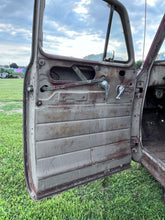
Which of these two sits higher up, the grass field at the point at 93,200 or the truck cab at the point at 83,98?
the truck cab at the point at 83,98

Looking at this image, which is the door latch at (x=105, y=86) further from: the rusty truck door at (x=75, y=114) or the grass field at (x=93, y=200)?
the grass field at (x=93, y=200)

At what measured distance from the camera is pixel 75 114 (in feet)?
5.45

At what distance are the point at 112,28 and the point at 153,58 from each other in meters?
0.58

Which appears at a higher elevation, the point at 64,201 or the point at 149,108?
the point at 149,108

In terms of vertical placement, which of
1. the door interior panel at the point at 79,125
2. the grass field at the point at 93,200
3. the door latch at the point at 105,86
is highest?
the door latch at the point at 105,86

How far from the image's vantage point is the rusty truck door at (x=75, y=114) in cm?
152

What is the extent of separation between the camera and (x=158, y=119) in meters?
3.12

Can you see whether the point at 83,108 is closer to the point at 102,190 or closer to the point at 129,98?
the point at 129,98

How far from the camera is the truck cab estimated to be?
1533mm

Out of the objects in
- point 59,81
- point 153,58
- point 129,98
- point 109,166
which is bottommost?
point 109,166

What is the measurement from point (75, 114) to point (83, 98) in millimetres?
165

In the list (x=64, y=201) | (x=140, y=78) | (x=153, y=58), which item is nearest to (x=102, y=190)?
(x=64, y=201)

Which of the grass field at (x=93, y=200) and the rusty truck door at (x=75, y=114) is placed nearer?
the rusty truck door at (x=75, y=114)

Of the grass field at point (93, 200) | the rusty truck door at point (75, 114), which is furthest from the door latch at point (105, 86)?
the grass field at point (93, 200)
